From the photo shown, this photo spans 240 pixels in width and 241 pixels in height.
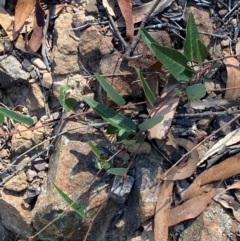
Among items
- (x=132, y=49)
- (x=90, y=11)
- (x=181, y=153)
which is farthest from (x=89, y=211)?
(x=90, y=11)

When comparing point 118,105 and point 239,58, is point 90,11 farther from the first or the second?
point 239,58

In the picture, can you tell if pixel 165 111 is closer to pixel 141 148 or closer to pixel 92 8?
pixel 141 148

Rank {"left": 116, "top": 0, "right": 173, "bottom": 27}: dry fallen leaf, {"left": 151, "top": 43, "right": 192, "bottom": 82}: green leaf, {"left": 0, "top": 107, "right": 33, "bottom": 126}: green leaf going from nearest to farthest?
{"left": 151, "top": 43, "right": 192, "bottom": 82}: green leaf, {"left": 0, "top": 107, "right": 33, "bottom": 126}: green leaf, {"left": 116, "top": 0, "right": 173, "bottom": 27}: dry fallen leaf

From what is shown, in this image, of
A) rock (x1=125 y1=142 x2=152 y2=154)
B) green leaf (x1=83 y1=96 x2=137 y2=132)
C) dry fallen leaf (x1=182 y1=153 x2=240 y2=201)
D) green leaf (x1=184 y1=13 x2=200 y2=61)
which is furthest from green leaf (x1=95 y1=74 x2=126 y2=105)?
dry fallen leaf (x1=182 y1=153 x2=240 y2=201)

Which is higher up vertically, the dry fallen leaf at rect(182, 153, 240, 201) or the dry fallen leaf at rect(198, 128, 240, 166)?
the dry fallen leaf at rect(198, 128, 240, 166)

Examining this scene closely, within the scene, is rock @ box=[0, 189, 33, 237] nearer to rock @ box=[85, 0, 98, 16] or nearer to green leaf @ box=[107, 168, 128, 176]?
green leaf @ box=[107, 168, 128, 176]
